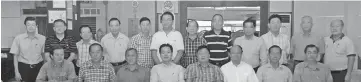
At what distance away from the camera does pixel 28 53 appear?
450 cm

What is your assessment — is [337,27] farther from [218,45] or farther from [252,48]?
[218,45]

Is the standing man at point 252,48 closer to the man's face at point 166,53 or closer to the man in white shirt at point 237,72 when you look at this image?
the man in white shirt at point 237,72

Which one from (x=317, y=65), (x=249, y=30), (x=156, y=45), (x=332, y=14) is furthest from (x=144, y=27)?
(x=332, y=14)

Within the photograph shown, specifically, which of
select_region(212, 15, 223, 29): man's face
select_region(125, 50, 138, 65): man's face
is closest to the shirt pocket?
select_region(212, 15, 223, 29): man's face

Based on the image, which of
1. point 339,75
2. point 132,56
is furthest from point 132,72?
point 339,75

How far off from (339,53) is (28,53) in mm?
3497

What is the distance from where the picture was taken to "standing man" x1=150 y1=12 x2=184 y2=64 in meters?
4.14

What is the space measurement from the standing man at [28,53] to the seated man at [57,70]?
52 centimetres

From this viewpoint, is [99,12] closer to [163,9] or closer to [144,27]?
[163,9]

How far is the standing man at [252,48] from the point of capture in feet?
13.9

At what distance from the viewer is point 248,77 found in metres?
3.82

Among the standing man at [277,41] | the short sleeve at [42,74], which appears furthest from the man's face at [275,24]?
the short sleeve at [42,74]

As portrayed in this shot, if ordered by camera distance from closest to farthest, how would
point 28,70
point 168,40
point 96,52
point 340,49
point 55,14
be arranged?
point 96,52, point 168,40, point 340,49, point 28,70, point 55,14

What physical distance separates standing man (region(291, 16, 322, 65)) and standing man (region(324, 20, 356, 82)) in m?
0.17
